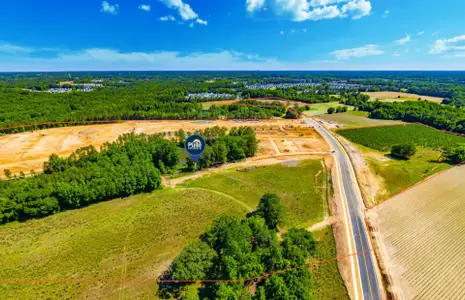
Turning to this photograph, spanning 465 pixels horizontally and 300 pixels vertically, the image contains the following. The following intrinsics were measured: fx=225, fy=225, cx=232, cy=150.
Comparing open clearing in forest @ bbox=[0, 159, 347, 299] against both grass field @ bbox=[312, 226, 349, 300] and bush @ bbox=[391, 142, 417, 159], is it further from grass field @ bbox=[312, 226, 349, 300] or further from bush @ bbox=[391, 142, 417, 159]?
bush @ bbox=[391, 142, 417, 159]

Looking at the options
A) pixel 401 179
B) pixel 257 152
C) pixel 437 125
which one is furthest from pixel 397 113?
pixel 257 152

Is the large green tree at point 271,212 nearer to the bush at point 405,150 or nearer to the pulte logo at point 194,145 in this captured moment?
the pulte logo at point 194,145

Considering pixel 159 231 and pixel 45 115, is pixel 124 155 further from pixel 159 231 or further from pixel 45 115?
pixel 45 115

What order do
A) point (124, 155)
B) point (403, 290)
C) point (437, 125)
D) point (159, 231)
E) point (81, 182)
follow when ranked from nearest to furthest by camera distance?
point (403, 290) → point (159, 231) → point (81, 182) → point (124, 155) → point (437, 125)

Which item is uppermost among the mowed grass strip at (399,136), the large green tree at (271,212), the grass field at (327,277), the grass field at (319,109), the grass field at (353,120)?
the grass field at (319,109)

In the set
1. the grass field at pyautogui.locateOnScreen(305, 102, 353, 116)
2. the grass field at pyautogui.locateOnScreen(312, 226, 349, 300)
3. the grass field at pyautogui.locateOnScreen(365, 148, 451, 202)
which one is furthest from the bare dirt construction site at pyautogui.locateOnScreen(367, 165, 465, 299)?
the grass field at pyautogui.locateOnScreen(305, 102, 353, 116)

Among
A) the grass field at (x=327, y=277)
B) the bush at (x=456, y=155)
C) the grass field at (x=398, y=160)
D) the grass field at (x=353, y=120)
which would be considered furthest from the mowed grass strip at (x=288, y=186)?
the grass field at (x=353, y=120)
